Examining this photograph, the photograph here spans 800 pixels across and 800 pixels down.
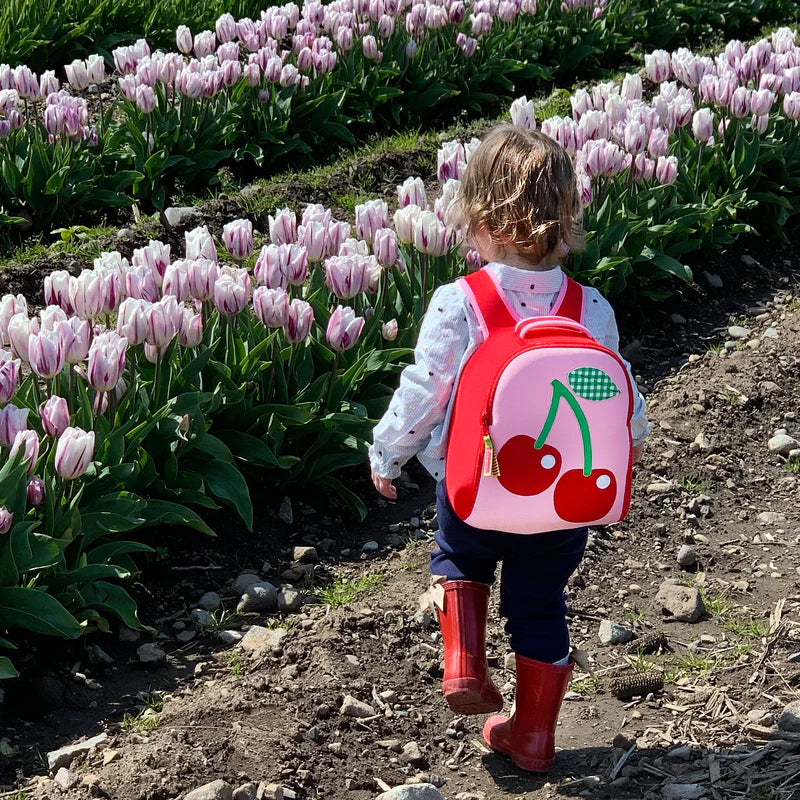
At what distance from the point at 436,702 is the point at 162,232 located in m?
3.88

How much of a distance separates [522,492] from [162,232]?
4397 millimetres

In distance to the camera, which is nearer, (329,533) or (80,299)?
(80,299)

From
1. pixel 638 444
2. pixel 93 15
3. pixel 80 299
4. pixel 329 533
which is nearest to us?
pixel 638 444

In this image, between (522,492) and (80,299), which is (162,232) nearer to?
(80,299)

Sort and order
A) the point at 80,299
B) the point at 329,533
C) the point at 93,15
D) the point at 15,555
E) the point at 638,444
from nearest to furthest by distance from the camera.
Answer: the point at 638,444
the point at 15,555
the point at 80,299
the point at 329,533
the point at 93,15

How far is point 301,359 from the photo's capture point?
452cm

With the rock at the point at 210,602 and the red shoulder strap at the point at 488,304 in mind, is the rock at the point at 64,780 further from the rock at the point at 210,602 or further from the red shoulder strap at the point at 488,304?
the red shoulder strap at the point at 488,304

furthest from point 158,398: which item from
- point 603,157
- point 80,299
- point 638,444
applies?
point 603,157

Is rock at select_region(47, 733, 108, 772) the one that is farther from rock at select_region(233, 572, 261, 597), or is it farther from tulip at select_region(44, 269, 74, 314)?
tulip at select_region(44, 269, 74, 314)

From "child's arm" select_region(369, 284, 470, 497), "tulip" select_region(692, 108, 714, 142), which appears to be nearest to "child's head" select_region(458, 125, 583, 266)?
"child's arm" select_region(369, 284, 470, 497)

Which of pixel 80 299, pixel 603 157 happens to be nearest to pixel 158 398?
pixel 80 299

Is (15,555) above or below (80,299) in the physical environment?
below

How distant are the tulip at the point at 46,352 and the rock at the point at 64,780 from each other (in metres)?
1.15

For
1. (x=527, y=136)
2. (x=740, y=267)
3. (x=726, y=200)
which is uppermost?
(x=527, y=136)
